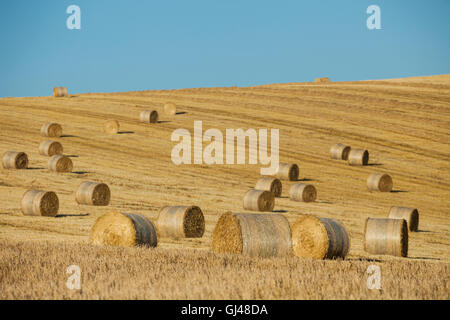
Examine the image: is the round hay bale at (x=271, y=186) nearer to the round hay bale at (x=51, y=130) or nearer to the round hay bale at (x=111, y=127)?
the round hay bale at (x=111, y=127)

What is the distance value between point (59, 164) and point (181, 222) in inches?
492

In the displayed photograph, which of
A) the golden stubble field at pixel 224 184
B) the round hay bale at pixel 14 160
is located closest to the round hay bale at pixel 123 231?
the golden stubble field at pixel 224 184

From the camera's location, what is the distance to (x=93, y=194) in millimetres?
22391

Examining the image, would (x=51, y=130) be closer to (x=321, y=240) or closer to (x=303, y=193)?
(x=303, y=193)

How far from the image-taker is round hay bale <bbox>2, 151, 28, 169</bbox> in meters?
28.0

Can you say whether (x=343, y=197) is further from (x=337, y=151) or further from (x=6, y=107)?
(x=6, y=107)

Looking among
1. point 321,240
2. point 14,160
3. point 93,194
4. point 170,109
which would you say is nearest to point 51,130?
point 14,160

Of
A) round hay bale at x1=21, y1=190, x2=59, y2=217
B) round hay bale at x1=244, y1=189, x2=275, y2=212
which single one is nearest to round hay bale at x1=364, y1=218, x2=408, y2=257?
round hay bale at x1=244, y1=189, x2=275, y2=212

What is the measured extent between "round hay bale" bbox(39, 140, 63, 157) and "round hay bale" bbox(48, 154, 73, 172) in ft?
10.7

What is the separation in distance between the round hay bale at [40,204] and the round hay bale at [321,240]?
31.5ft

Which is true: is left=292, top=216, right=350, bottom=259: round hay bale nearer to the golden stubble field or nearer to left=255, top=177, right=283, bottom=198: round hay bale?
the golden stubble field

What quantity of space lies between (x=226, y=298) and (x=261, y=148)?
30.4 m
